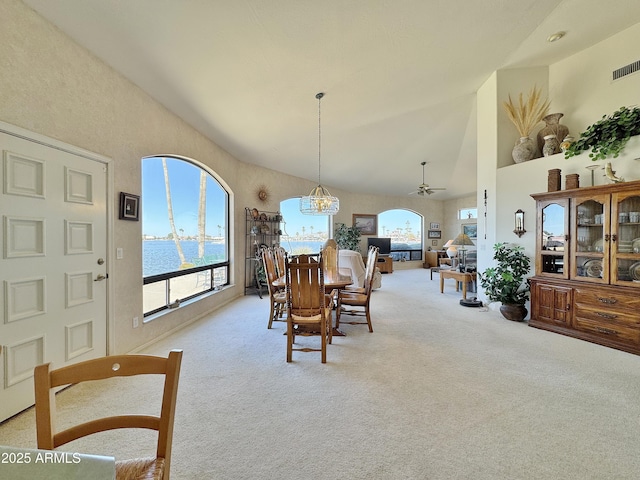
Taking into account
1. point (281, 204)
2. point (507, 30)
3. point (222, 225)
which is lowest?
point (222, 225)

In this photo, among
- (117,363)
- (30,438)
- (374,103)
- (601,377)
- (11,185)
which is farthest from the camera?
(374,103)

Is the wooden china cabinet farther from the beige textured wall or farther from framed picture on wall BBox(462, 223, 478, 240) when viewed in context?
framed picture on wall BBox(462, 223, 478, 240)

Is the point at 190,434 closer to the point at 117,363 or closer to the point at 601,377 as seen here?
the point at 117,363

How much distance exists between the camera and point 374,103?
14.6 ft

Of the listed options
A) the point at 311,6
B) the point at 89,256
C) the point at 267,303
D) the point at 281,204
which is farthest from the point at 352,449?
the point at 281,204

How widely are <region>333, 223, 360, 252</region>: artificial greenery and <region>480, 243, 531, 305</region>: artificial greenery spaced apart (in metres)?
4.77

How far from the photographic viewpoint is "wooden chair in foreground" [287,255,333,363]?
112 inches

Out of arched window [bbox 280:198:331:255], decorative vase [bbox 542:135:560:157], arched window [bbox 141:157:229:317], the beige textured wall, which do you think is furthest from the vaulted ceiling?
arched window [bbox 280:198:331:255]

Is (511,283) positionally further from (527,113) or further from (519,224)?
(527,113)

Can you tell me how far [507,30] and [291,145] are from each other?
3.63 metres

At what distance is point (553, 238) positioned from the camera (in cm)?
385

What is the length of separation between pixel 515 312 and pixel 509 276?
0.55 m

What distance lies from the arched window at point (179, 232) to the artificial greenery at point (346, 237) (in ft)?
13.8

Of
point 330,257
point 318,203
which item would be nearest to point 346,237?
point 318,203
